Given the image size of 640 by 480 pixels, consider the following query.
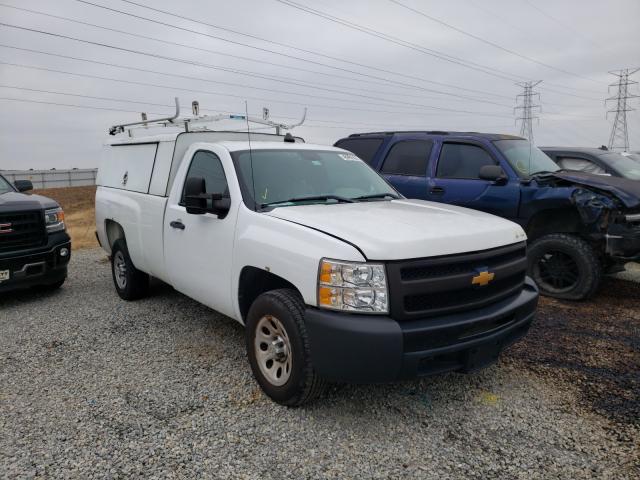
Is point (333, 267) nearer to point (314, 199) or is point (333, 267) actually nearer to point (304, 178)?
point (314, 199)

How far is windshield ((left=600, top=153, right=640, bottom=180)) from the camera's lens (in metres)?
7.92

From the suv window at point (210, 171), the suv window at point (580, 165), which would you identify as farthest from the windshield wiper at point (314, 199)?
the suv window at point (580, 165)

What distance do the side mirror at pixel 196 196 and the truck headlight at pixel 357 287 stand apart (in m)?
1.46

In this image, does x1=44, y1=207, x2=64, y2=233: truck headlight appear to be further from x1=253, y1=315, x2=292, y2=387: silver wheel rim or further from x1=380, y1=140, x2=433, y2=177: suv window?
x1=380, y1=140, x2=433, y2=177: suv window

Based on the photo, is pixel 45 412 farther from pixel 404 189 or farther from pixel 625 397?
pixel 404 189

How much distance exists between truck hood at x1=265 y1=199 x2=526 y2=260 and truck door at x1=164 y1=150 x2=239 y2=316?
1.86 ft

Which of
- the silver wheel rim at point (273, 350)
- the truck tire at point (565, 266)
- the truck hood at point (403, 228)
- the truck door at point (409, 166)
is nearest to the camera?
the truck hood at point (403, 228)

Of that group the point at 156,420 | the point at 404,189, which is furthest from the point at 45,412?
the point at 404,189

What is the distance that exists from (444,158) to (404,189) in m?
0.70

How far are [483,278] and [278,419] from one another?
1619mm

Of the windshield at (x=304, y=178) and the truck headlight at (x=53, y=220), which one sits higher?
the windshield at (x=304, y=178)

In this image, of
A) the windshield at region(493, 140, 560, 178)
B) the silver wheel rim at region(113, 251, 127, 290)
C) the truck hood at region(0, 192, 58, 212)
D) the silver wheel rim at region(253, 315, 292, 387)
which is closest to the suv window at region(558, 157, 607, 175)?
the windshield at region(493, 140, 560, 178)

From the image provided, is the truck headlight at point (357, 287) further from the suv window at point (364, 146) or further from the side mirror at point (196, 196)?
the suv window at point (364, 146)

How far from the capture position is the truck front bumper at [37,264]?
5660 mm
